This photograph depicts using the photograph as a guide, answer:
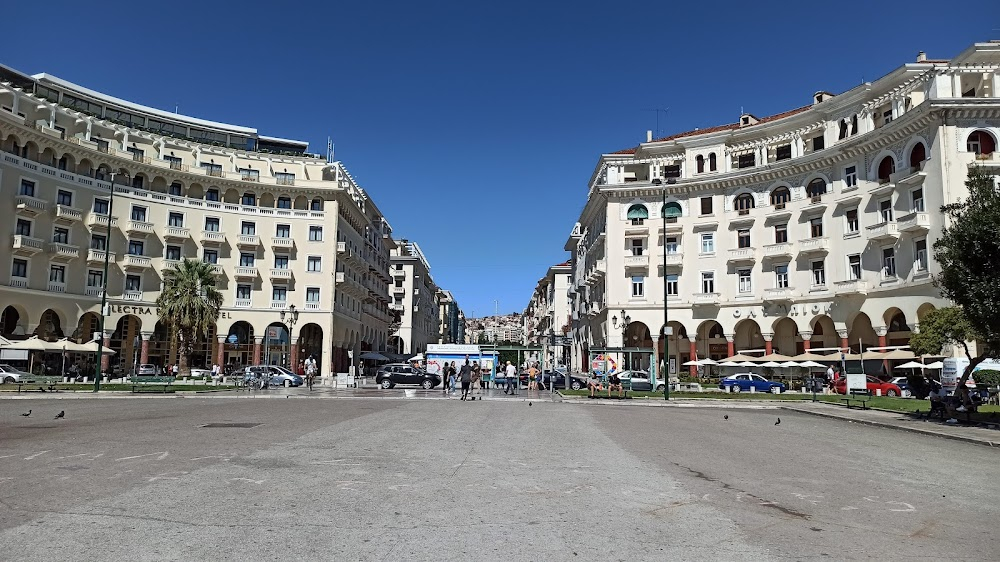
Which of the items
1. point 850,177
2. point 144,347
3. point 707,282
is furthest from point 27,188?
point 850,177

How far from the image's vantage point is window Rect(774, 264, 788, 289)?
5009 centimetres

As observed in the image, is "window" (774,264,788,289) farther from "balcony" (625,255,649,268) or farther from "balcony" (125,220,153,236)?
"balcony" (125,220,153,236)

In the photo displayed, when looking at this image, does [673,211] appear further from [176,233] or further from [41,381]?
[41,381]

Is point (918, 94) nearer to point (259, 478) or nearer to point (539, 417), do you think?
point (539, 417)

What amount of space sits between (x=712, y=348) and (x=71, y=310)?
49270mm

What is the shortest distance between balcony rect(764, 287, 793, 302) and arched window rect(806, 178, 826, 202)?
689 centimetres

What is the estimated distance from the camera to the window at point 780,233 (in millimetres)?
50500

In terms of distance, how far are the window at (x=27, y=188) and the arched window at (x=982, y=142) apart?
59.9 m

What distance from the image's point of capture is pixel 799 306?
4900cm

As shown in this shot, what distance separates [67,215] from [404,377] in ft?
89.7

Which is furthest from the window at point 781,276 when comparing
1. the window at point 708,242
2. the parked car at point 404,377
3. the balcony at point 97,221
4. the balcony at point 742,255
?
the balcony at point 97,221

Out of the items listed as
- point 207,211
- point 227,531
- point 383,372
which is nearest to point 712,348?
point 383,372

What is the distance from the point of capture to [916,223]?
129ft

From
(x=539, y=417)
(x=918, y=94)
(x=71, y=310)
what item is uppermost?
(x=918, y=94)
